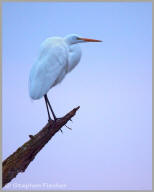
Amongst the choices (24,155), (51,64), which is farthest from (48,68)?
(24,155)

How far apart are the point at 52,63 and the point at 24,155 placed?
1.12m

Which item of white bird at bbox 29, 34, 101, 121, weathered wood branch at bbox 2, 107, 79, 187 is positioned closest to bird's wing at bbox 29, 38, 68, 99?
white bird at bbox 29, 34, 101, 121

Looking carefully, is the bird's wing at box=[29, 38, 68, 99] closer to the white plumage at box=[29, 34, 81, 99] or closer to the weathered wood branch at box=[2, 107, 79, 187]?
the white plumage at box=[29, 34, 81, 99]

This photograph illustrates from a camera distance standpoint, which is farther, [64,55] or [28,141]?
[64,55]

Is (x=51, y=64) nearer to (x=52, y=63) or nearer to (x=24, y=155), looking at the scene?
(x=52, y=63)

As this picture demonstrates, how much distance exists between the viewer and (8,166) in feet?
9.72

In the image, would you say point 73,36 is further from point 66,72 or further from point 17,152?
point 17,152

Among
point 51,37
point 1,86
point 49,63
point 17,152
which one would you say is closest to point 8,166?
point 17,152

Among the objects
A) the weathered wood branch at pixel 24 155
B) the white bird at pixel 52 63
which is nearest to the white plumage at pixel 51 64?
the white bird at pixel 52 63

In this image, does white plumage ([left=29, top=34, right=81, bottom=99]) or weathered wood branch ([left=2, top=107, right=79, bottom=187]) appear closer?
weathered wood branch ([left=2, top=107, right=79, bottom=187])

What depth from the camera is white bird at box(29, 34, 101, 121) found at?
3.45m

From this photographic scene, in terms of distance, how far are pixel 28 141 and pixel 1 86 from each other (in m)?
0.58

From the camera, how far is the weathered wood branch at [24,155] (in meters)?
2.96

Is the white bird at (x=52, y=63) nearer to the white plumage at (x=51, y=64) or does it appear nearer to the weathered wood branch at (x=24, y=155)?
the white plumage at (x=51, y=64)
